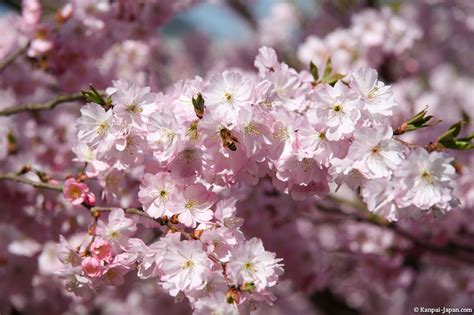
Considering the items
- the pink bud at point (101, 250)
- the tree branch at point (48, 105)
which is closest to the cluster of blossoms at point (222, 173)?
the pink bud at point (101, 250)

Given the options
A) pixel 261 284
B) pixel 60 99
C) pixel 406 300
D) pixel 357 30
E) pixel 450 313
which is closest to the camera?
pixel 261 284

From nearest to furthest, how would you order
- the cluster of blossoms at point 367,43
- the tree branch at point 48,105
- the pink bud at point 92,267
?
the pink bud at point 92,267 < the tree branch at point 48,105 < the cluster of blossoms at point 367,43

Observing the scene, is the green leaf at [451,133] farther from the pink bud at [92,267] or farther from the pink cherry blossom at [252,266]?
the pink bud at [92,267]

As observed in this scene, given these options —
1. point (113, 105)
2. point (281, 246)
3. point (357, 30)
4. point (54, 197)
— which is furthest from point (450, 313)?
point (113, 105)

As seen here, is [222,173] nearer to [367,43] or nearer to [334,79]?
[334,79]

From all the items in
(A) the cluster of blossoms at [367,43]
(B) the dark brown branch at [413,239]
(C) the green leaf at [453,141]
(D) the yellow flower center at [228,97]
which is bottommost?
(B) the dark brown branch at [413,239]

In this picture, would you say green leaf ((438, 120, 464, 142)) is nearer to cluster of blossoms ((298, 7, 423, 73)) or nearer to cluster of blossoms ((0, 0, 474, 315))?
cluster of blossoms ((0, 0, 474, 315))

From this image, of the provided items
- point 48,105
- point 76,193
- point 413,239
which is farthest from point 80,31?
point 413,239

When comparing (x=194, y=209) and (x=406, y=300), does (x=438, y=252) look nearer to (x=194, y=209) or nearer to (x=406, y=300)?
(x=406, y=300)
